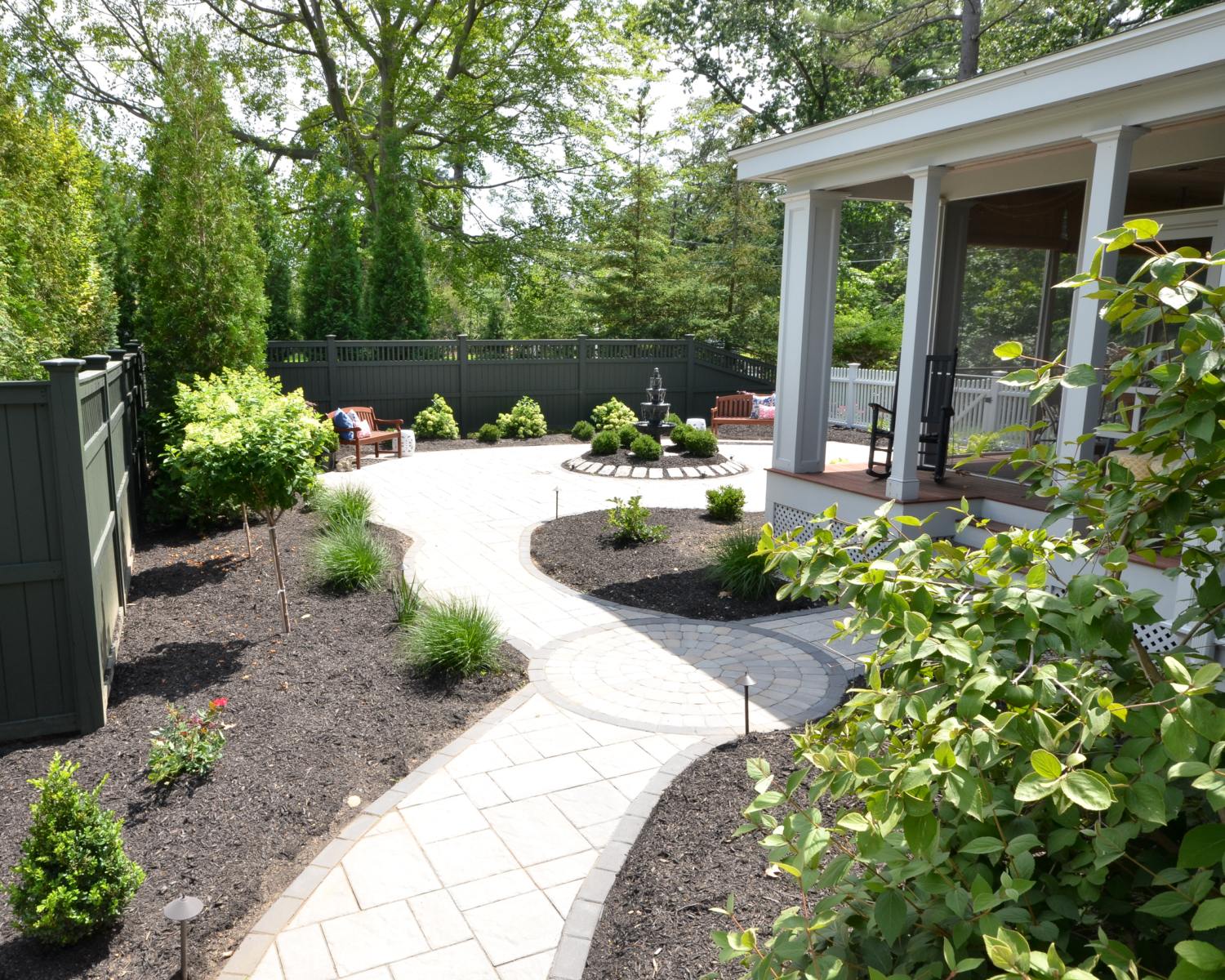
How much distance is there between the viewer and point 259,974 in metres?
2.96

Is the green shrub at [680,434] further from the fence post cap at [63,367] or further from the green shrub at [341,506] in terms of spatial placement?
the fence post cap at [63,367]

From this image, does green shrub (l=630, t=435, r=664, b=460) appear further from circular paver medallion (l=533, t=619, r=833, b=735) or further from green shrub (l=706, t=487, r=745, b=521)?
circular paver medallion (l=533, t=619, r=833, b=735)

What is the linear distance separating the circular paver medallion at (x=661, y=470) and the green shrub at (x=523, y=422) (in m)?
3.49

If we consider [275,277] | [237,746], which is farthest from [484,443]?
[237,746]

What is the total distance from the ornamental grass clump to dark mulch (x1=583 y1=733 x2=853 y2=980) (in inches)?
55.0

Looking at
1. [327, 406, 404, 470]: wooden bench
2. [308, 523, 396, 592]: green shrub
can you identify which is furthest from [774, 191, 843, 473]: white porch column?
[327, 406, 404, 470]: wooden bench

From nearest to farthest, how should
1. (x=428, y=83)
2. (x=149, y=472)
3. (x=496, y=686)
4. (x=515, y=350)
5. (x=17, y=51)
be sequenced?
(x=496, y=686) < (x=149, y=472) < (x=515, y=350) < (x=17, y=51) < (x=428, y=83)

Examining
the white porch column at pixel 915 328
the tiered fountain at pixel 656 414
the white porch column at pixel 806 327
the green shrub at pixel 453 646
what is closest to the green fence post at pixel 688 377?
the tiered fountain at pixel 656 414

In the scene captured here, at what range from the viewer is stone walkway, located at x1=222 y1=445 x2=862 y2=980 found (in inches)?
123

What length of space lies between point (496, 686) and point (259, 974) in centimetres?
256

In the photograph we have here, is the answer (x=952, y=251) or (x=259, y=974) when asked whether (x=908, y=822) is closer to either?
(x=259, y=974)

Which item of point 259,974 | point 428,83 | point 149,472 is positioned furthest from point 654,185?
point 259,974

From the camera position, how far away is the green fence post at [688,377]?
63.2 ft

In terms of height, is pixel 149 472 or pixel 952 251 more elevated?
pixel 952 251
